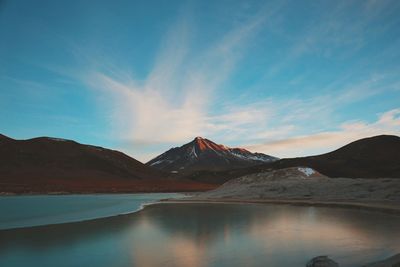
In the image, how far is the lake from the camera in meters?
13.1

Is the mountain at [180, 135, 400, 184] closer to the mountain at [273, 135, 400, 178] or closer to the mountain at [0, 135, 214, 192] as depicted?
the mountain at [273, 135, 400, 178]

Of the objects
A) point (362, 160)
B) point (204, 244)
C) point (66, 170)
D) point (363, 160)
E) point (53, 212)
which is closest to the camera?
point (204, 244)

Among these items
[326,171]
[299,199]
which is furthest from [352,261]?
[326,171]

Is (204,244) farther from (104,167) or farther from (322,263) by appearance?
(104,167)

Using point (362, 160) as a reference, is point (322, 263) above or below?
below

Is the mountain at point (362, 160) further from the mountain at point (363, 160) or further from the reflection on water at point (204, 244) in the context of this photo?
the reflection on water at point (204, 244)

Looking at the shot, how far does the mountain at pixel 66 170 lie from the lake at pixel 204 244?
87.6 meters

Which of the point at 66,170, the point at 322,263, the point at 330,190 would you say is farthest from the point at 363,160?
the point at 322,263

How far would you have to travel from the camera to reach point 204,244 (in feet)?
54.5

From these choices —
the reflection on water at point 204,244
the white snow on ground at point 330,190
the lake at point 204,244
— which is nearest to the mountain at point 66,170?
the white snow on ground at point 330,190

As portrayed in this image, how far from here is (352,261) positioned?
12.3 meters

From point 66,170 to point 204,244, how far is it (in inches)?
5777

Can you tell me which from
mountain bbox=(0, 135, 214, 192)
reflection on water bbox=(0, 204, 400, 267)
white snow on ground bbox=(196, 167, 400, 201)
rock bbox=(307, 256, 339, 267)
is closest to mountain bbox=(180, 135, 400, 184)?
mountain bbox=(0, 135, 214, 192)

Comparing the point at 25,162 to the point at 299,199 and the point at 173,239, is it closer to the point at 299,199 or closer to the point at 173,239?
the point at 299,199
